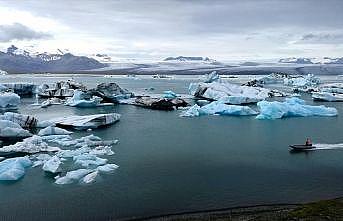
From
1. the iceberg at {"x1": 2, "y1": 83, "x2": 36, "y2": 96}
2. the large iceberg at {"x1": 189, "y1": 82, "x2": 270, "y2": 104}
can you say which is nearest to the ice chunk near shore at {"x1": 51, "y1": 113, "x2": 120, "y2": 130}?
the large iceberg at {"x1": 189, "y1": 82, "x2": 270, "y2": 104}

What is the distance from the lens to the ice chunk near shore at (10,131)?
18766mm

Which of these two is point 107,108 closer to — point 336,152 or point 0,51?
point 336,152

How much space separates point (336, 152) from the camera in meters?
17.0

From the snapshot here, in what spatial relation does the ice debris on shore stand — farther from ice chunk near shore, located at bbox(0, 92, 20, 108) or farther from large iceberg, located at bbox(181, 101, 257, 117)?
ice chunk near shore, located at bbox(0, 92, 20, 108)

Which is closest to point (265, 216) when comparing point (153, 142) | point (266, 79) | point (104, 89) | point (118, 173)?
point (118, 173)

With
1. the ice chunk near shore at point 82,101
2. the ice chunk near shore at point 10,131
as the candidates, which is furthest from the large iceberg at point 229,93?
the ice chunk near shore at point 10,131

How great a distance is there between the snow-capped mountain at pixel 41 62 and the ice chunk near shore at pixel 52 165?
145953 mm

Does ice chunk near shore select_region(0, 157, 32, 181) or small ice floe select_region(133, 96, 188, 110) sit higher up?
small ice floe select_region(133, 96, 188, 110)

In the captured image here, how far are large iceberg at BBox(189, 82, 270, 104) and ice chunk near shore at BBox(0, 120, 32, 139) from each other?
55.8 ft

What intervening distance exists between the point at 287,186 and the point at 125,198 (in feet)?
14.9

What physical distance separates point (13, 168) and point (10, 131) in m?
5.76

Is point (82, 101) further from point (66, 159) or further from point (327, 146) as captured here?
point (327, 146)

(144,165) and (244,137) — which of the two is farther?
(244,137)

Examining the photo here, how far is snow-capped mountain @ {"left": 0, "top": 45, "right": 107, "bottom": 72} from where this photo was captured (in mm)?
160250
